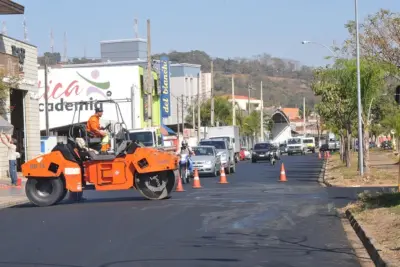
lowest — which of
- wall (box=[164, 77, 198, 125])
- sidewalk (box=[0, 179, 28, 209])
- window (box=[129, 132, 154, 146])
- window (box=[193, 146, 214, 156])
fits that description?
sidewalk (box=[0, 179, 28, 209])

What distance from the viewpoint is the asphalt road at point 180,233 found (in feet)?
35.9

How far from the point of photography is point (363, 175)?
29.8 meters

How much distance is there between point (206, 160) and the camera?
121 feet

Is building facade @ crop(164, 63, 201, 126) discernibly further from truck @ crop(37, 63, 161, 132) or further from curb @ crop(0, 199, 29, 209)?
curb @ crop(0, 199, 29, 209)

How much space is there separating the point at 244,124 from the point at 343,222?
9153cm

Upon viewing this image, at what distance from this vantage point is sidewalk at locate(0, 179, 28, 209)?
71.9ft

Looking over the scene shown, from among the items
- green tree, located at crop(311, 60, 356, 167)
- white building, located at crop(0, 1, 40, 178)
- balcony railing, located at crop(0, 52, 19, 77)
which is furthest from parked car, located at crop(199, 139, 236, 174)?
balcony railing, located at crop(0, 52, 19, 77)

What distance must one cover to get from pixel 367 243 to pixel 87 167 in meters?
10.5

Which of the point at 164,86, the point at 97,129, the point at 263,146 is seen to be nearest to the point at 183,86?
the point at 164,86

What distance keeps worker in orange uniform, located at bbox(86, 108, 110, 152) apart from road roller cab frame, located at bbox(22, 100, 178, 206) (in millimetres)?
145

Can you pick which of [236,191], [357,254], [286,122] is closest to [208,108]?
[286,122]

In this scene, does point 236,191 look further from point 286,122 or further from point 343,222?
point 286,122

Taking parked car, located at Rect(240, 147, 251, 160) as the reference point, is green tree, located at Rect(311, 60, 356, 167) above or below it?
above

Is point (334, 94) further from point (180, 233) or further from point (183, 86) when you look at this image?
point (183, 86)
